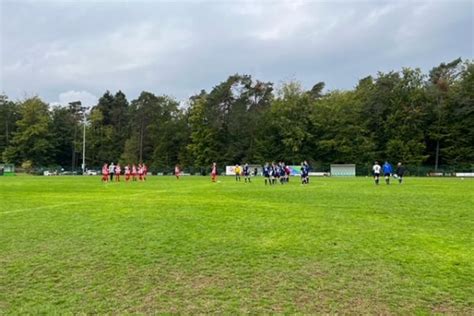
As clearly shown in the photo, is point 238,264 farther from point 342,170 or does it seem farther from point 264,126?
point 264,126

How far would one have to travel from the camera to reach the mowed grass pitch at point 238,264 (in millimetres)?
6438

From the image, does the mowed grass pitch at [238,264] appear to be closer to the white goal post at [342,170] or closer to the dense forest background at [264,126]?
the white goal post at [342,170]

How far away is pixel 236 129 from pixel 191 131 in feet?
37.9

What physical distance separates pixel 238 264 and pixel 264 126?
83127mm

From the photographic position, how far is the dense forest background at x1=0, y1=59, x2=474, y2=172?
3054 inches

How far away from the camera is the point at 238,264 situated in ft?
27.2

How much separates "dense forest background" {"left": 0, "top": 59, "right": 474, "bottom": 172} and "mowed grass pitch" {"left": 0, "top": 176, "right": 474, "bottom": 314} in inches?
2491

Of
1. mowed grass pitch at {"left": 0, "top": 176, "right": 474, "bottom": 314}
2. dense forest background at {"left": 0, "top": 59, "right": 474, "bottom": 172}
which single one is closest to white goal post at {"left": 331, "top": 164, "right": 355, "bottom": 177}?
dense forest background at {"left": 0, "top": 59, "right": 474, "bottom": 172}

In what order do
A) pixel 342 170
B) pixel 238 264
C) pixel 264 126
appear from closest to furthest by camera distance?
pixel 238 264 < pixel 342 170 < pixel 264 126

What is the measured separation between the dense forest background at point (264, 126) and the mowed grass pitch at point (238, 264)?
208ft

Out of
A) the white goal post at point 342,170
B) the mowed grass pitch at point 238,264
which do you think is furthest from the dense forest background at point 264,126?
the mowed grass pitch at point 238,264

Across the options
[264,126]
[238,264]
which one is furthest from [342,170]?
[238,264]

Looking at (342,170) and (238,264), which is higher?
(342,170)

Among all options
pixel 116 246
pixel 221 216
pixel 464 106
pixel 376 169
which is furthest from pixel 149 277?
pixel 464 106
